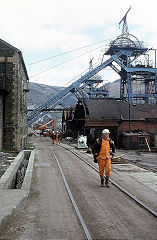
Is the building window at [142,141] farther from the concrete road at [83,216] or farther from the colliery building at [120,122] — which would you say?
the concrete road at [83,216]

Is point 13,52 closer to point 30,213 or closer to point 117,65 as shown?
point 30,213

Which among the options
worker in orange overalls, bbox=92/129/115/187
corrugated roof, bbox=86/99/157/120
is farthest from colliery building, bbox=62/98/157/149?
worker in orange overalls, bbox=92/129/115/187

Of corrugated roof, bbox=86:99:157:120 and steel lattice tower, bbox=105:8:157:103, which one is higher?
steel lattice tower, bbox=105:8:157:103

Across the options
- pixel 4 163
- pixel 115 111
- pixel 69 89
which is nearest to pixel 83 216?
pixel 4 163

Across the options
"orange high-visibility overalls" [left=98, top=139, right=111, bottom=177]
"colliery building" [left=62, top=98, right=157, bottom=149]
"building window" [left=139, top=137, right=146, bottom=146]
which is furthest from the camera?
"colliery building" [left=62, top=98, right=157, bottom=149]

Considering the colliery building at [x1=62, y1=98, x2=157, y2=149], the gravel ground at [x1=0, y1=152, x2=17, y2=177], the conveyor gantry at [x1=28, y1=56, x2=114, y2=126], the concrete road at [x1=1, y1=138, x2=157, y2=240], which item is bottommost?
the concrete road at [x1=1, y1=138, x2=157, y2=240]

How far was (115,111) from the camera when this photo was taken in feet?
113

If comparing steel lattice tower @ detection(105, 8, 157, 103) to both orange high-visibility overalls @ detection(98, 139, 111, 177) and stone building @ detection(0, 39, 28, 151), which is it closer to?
stone building @ detection(0, 39, 28, 151)

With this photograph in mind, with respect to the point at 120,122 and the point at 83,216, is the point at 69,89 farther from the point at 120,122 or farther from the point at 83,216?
the point at 83,216

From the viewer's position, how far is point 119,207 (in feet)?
20.9

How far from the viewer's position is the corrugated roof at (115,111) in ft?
110

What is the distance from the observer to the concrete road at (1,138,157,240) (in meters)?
4.70

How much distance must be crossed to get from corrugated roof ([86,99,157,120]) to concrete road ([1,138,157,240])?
25.0m

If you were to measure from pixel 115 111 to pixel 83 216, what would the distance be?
29.3 m
